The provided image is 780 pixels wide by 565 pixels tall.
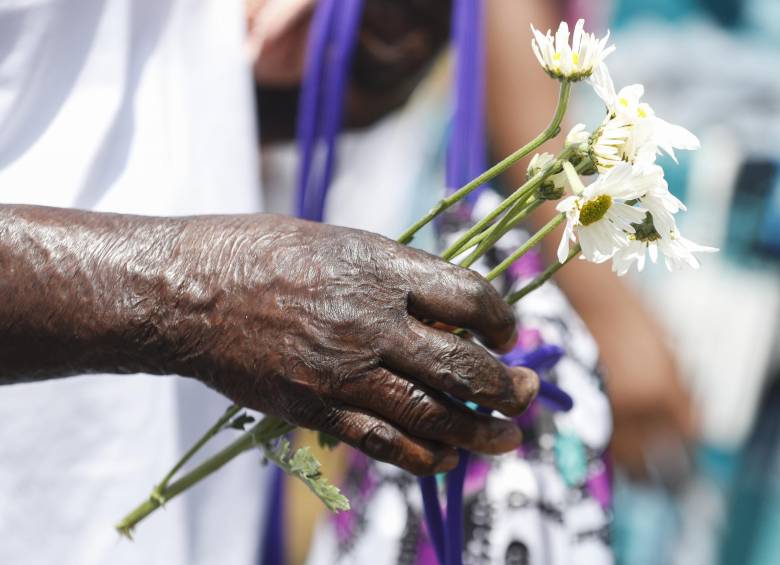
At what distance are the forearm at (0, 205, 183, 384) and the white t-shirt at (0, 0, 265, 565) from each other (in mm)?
182

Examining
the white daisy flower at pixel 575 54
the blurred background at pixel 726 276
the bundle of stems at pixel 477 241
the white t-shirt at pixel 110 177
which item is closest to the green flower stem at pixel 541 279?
the bundle of stems at pixel 477 241

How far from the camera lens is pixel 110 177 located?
2.81 ft

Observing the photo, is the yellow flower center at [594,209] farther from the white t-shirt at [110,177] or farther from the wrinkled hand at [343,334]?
the white t-shirt at [110,177]

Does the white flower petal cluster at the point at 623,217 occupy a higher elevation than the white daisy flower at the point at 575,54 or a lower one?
lower

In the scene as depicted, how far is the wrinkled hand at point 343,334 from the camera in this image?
583 mm

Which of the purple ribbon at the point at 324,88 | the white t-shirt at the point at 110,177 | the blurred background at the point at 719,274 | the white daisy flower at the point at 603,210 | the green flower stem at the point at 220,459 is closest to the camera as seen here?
the white daisy flower at the point at 603,210

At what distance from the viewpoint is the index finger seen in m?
0.58

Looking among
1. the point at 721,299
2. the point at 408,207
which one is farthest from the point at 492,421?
the point at 721,299

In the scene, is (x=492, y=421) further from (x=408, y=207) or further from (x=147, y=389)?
(x=408, y=207)

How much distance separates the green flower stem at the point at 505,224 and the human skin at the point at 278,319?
0.14 ft

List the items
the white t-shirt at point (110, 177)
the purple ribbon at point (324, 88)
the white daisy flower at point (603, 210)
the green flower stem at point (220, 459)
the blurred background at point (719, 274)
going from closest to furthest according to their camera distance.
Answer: the white daisy flower at point (603, 210) → the green flower stem at point (220, 459) → the white t-shirt at point (110, 177) → the purple ribbon at point (324, 88) → the blurred background at point (719, 274)

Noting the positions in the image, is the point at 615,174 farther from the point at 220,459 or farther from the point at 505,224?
the point at 220,459

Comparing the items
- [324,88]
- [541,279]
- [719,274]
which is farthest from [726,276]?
[541,279]

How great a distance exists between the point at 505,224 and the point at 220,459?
0.28 m
